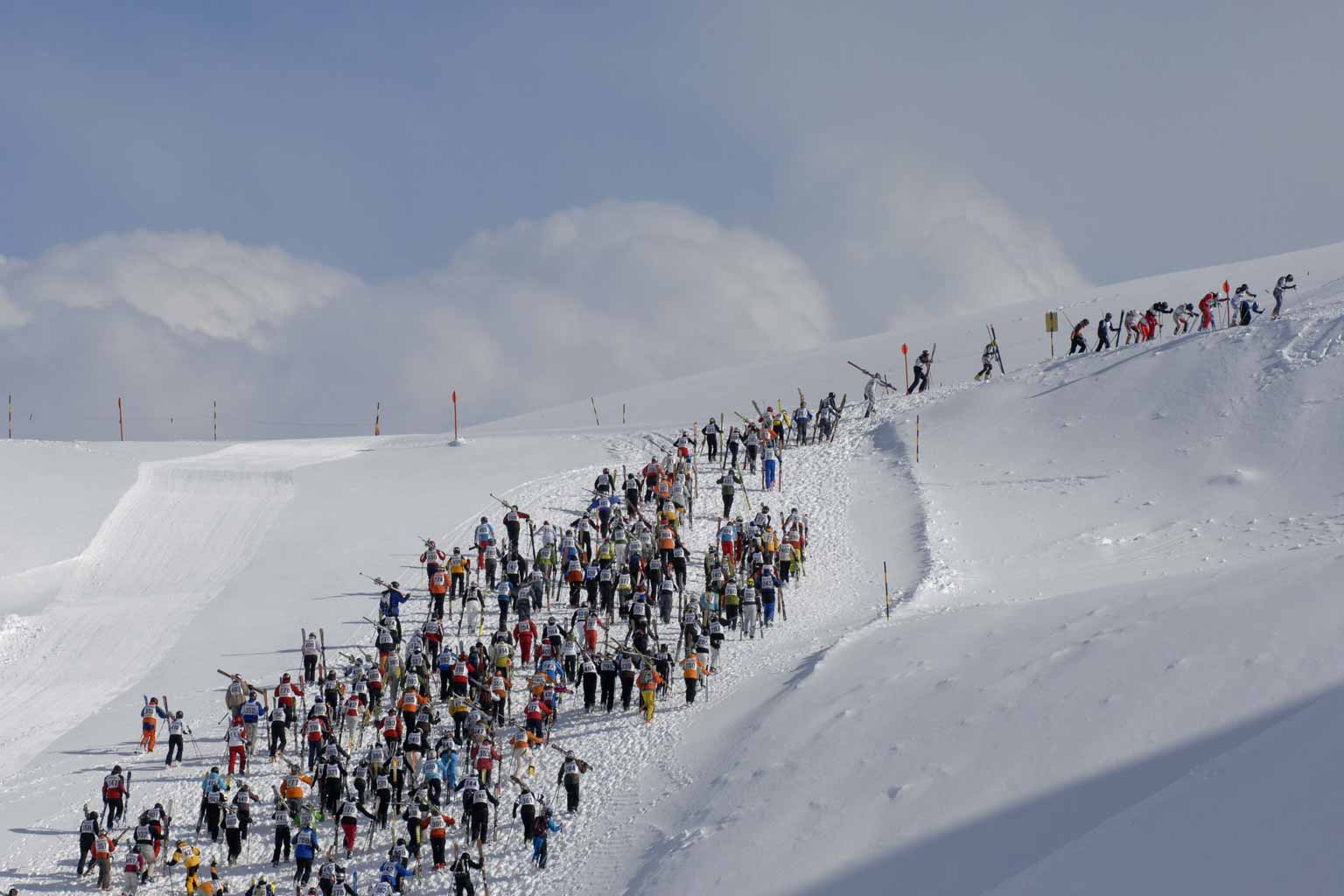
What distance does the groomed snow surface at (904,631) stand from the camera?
1677 centimetres

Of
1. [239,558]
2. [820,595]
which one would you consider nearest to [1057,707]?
[820,595]

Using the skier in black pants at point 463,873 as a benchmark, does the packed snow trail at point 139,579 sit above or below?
above

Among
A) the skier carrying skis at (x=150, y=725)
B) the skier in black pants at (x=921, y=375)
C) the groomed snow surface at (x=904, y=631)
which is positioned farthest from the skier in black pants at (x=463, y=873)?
the skier in black pants at (x=921, y=375)

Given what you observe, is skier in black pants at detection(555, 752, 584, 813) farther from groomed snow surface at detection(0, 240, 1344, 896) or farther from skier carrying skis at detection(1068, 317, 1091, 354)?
skier carrying skis at detection(1068, 317, 1091, 354)

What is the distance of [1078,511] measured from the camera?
110ft

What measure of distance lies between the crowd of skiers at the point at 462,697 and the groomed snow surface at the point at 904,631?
19.3 inches

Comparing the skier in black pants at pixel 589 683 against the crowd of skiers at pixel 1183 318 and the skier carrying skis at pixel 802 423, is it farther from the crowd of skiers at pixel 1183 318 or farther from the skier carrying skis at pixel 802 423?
the crowd of skiers at pixel 1183 318

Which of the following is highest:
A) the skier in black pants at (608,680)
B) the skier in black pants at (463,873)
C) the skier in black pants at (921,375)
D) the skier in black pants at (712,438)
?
the skier in black pants at (921,375)

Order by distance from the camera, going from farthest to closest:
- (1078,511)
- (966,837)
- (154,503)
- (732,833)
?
(154,503), (1078,511), (732,833), (966,837)

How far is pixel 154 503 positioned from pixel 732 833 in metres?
24.8

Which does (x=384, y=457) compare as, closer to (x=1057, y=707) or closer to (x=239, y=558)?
(x=239, y=558)

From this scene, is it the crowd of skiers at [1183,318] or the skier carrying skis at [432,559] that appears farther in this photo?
the crowd of skiers at [1183,318]

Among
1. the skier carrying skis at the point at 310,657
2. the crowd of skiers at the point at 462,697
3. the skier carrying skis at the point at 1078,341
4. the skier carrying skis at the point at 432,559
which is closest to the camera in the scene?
the crowd of skiers at the point at 462,697

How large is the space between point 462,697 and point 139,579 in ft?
44.1
